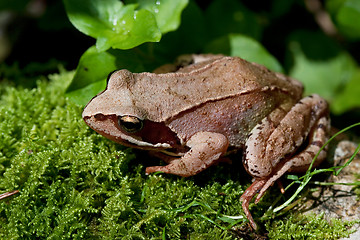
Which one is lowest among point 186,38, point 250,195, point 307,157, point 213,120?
point 250,195

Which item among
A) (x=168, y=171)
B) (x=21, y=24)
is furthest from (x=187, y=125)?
(x=21, y=24)

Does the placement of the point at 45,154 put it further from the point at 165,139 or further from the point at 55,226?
the point at 165,139

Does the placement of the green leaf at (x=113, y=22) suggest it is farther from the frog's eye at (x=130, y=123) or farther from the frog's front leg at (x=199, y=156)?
the frog's front leg at (x=199, y=156)

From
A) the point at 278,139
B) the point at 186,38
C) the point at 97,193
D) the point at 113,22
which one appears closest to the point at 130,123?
the point at 97,193

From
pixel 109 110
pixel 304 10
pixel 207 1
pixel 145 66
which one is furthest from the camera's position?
pixel 304 10

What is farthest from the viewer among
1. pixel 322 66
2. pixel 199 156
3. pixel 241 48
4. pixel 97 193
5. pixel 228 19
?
pixel 322 66

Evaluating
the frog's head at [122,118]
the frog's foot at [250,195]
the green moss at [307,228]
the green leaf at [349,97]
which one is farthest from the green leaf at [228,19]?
the green moss at [307,228]

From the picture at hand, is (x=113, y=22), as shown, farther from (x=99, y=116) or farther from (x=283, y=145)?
(x=283, y=145)
